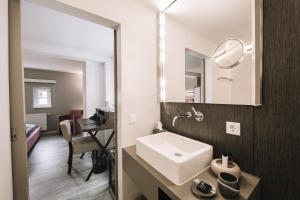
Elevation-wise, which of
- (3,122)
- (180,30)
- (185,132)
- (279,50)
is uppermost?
(180,30)

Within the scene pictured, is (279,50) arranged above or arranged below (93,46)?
below

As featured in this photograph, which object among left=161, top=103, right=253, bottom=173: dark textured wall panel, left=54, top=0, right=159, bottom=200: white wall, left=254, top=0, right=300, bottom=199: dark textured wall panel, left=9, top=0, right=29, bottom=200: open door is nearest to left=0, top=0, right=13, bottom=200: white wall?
left=9, top=0, right=29, bottom=200: open door

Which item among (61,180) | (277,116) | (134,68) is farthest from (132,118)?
(61,180)

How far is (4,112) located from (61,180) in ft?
5.62

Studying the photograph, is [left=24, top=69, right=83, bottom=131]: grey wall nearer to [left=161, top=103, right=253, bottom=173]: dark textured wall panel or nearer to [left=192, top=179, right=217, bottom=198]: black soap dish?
[left=161, top=103, right=253, bottom=173]: dark textured wall panel

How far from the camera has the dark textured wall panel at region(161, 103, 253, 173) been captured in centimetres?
85

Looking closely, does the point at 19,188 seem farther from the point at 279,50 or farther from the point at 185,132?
the point at 279,50

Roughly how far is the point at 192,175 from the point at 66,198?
175 cm

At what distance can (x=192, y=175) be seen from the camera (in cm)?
82

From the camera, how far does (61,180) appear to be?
2004mm

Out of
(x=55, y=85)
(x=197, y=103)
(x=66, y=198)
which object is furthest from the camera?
(x=55, y=85)

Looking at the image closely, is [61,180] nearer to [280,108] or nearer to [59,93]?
[280,108]

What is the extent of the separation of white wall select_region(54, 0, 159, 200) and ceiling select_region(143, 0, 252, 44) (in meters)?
0.26

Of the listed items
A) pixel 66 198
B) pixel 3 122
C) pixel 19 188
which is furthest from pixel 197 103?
pixel 66 198
